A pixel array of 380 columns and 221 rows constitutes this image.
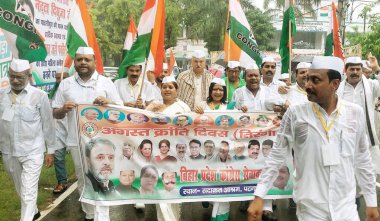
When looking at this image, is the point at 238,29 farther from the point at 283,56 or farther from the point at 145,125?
the point at 145,125

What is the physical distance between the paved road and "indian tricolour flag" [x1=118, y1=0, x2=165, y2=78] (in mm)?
1910

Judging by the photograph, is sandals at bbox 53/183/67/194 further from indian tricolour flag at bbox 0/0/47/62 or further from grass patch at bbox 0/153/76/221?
indian tricolour flag at bbox 0/0/47/62

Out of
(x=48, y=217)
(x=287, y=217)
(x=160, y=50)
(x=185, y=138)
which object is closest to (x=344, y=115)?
(x=185, y=138)

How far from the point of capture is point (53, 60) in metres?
8.52

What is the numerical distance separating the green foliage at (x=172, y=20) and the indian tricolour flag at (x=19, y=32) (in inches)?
1029

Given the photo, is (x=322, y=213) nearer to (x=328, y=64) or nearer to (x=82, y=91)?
(x=328, y=64)

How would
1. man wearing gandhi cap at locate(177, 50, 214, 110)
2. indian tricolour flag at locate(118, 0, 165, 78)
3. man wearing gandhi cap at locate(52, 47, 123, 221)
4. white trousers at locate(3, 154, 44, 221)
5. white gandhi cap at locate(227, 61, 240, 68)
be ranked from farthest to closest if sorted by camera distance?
man wearing gandhi cap at locate(177, 50, 214, 110) < white gandhi cap at locate(227, 61, 240, 68) < indian tricolour flag at locate(118, 0, 165, 78) < man wearing gandhi cap at locate(52, 47, 123, 221) < white trousers at locate(3, 154, 44, 221)

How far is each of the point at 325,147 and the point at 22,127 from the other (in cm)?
350

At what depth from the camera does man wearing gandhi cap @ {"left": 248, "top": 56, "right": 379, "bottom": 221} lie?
3.29m

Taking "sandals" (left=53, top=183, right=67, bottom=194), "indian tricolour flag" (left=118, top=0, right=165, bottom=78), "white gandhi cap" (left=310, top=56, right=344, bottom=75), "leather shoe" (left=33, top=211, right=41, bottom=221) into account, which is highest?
"indian tricolour flag" (left=118, top=0, right=165, bottom=78)

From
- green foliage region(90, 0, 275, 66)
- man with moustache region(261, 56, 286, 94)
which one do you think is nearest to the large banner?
man with moustache region(261, 56, 286, 94)

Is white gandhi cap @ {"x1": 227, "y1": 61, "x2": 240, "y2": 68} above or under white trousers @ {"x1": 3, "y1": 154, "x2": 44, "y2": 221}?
above

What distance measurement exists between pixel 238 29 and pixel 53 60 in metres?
3.15

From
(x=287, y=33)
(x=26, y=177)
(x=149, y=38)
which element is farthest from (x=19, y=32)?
(x=287, y=33)
